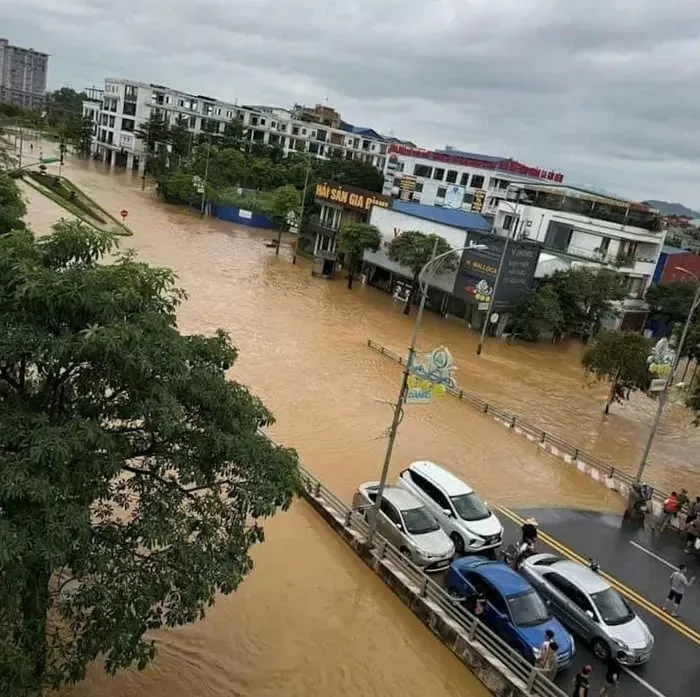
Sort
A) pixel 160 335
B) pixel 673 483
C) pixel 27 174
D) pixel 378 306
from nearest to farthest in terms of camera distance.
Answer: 1. pixel 160 335
2. pixel 673 483
3. pixel 378 306
4. pixel 27 174

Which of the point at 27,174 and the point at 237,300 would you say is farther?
the point at 27,174

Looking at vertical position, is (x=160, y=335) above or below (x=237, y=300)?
above

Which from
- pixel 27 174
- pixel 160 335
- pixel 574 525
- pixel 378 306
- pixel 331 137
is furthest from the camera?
pixel 331 137

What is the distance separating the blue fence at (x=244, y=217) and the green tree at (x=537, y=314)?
118 ft

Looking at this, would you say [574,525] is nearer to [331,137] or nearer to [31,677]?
[31,677]

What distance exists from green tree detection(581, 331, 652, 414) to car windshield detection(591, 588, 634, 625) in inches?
592

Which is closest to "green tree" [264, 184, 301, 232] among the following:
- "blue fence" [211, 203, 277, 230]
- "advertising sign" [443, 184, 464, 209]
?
"blue fence" [211, 203, 277, 230]

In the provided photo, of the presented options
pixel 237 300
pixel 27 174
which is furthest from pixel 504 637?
pixel 27 174

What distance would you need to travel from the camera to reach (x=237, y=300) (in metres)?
38.2

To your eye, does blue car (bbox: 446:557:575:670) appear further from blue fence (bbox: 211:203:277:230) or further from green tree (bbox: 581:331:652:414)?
blue fence (bbox: 211:203:277:230)

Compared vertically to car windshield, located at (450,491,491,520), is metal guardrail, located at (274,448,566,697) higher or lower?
lower

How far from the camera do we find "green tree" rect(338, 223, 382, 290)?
1849 inches

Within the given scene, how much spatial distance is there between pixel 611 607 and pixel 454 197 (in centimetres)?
6387

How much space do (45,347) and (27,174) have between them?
67170 mm
